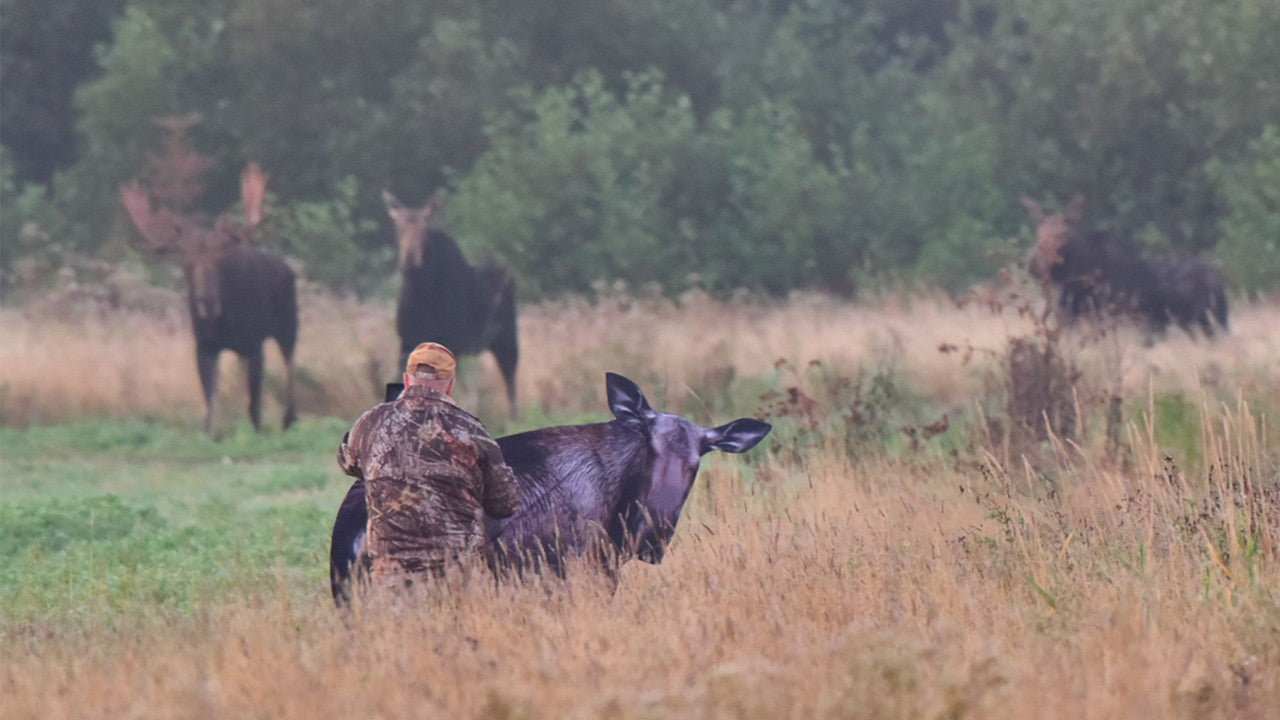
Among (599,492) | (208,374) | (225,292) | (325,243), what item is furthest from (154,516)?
(325,243)

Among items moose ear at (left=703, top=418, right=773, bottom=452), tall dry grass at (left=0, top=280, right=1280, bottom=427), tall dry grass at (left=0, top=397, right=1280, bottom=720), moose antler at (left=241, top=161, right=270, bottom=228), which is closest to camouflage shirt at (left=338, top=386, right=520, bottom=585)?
tall dry grass at (left=0, top=397, right=1280, bottom=720)

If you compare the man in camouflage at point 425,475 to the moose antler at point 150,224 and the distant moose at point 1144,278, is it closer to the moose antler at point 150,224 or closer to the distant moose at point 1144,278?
the moose antler at point 150,224

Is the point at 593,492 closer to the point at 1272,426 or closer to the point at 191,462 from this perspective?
the point at 1272,426

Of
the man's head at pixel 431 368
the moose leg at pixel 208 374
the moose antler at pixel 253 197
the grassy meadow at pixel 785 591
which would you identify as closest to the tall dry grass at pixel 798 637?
the grassy meadow at pixel 785 591

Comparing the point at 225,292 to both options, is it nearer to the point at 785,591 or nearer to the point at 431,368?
→ the point at 431,368

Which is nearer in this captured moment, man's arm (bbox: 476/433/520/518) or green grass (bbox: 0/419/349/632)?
man's arm (bbox: 476/433/520/518)

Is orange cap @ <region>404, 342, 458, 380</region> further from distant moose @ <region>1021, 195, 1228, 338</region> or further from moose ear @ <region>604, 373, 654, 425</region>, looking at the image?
distant moose @ <region>1021, 195, 1228, 338</region>

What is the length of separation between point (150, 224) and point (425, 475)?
43.1 ft

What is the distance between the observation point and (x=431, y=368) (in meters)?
7.38

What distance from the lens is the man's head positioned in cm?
738

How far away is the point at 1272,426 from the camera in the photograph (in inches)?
512

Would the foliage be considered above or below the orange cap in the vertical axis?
above

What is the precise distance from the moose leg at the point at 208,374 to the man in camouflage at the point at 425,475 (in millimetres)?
12239

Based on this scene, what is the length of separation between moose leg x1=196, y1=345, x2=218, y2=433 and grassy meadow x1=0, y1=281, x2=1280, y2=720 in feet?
5.60
